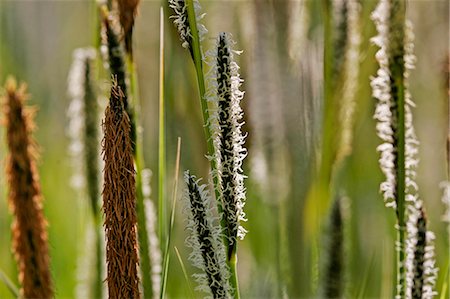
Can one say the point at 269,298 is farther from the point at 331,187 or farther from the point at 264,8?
the point at 264,8

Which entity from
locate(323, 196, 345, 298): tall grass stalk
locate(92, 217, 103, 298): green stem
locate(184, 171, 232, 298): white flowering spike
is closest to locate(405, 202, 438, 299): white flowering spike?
locate(323, 196, 345, 298): tall grass stalk

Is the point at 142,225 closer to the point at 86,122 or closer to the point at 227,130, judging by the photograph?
the point at 227,130

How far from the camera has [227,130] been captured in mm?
958

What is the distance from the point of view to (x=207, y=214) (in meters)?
0.97

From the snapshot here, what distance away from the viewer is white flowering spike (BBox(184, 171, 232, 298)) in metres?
0.97

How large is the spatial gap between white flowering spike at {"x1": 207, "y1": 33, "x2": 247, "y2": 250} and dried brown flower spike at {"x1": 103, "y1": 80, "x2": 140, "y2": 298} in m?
0.09

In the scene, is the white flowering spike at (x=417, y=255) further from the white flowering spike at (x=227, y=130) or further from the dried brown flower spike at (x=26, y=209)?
the dried brown flower spike at (x=26, y=209)

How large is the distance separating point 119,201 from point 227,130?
0.44ft

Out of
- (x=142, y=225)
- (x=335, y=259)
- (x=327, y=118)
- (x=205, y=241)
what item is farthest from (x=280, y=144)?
(x=205, y=241)

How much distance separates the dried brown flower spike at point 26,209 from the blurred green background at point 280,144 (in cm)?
18

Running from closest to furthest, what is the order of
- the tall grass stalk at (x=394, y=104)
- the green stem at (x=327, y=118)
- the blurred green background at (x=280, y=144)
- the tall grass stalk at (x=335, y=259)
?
the tall grass stalk at (x=394, y=104) → the tall grass stalk at (x=335, y=259) → the green stem at (x=327, y=118) → the blurred green background at (x=280, y=144)

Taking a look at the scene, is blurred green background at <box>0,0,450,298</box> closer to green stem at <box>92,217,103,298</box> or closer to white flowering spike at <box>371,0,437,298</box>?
green stem at <box>92,217,103,298</box>

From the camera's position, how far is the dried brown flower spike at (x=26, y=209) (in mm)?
1141

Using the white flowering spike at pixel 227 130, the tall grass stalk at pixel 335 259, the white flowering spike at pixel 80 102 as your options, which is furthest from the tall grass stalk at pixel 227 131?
the white flowering spike at pixel 80 102
